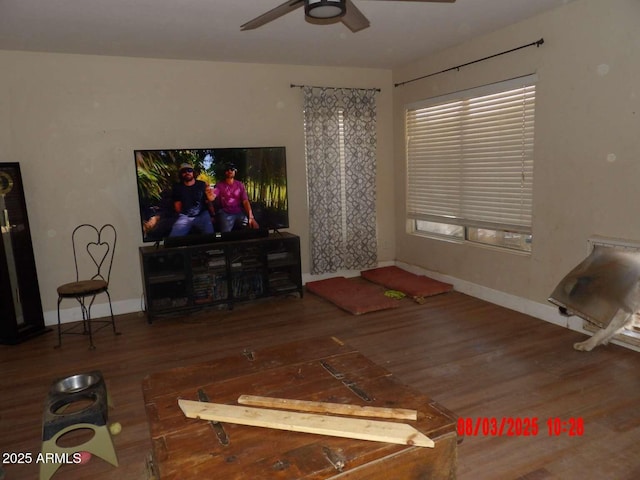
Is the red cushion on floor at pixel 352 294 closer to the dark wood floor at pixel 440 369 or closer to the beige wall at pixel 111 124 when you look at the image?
the dark wood floor at pixel 440 369

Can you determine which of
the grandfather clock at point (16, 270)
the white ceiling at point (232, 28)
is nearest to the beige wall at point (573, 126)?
the white ceiling at point (232, 28)

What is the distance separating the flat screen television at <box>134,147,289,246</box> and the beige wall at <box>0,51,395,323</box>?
0.33 meters

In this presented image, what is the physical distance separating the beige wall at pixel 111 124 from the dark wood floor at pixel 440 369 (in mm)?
868

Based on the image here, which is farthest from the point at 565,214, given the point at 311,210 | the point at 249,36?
the point at 249,36

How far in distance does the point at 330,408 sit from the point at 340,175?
3968mm

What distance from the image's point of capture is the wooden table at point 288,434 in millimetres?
1377

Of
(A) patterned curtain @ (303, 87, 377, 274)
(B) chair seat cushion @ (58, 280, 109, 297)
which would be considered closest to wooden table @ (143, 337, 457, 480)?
(B) chair seat cushion @ (58, 280, 109, 297)

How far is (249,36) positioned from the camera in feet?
12.9

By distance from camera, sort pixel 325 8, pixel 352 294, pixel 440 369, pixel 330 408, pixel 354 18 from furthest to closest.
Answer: pixel 352 294, pixel 440 369, pixel 354 18, pixel 325 8, pixel 330 408

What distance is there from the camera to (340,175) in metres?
5.37

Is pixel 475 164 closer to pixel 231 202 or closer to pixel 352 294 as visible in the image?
pixel 352 294

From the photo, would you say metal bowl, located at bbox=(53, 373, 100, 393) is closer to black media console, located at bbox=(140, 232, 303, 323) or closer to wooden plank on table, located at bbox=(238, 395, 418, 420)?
wooden plank on table, located at bbox=(238, 395, 418, 420)

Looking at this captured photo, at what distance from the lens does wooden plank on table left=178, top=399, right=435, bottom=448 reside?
1469mm

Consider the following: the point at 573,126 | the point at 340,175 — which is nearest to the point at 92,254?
the point at 340,175
